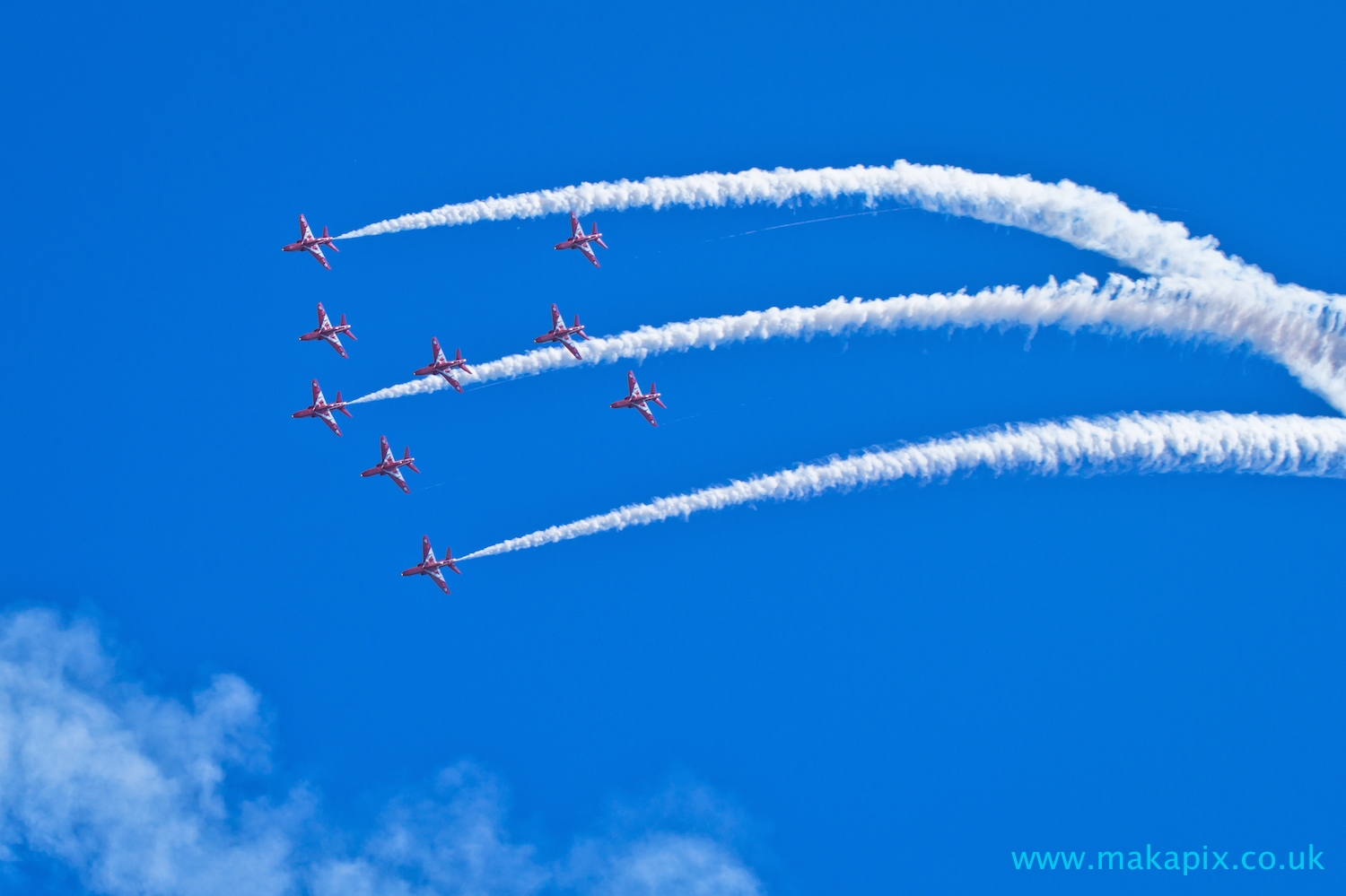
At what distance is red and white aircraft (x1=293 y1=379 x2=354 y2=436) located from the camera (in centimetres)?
6294

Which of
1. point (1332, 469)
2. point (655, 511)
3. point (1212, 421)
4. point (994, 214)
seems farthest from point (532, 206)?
point (1332, 469)

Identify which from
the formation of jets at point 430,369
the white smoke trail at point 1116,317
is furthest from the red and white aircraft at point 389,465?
the white smoke trail at point 1116,317

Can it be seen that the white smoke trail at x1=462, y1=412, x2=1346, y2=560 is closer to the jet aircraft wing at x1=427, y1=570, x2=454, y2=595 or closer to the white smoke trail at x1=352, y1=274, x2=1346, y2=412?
the white smoke trail at x1=352, y1=274, x2=1346, y2=412

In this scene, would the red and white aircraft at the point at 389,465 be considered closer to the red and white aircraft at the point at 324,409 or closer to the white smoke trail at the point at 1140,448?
the red and white aircraft at the point at 324,409

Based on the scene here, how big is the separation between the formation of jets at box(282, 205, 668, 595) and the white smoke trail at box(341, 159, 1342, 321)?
352 cm

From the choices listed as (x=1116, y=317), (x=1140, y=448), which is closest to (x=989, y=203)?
(x=1116, y=317)

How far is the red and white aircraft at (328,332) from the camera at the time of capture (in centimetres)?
6359

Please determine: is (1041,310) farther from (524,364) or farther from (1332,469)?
(524,364)

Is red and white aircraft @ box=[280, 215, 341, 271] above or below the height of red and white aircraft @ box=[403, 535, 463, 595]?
above

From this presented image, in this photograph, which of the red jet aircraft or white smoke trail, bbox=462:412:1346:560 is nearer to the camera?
white smoke trail, bbox=462:412:1346:560

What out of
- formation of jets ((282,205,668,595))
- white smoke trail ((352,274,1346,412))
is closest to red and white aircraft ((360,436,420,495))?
formation of jets ((282,205,668,595))

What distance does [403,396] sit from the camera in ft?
201

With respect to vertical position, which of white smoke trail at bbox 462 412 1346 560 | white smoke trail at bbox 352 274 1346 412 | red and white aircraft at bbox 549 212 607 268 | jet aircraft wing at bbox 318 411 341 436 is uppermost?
red and white aircraft at bbox 549 212 607 268

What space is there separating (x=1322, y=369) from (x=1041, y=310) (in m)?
9.85
